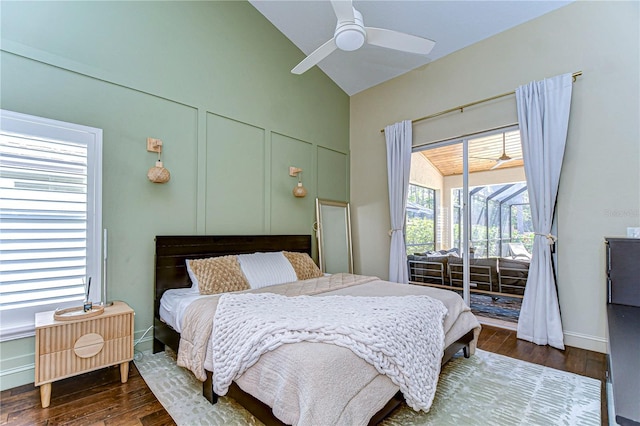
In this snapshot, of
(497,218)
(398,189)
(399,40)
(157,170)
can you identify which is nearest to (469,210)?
(497,218)

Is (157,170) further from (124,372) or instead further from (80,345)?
(124,372)

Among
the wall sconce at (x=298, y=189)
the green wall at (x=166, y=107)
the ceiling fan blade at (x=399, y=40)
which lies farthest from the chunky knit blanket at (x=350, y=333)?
the wall sconce at (x=298, y=189)

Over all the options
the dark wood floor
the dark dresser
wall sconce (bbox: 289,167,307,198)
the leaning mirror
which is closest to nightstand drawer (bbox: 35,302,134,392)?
the dark wood floor

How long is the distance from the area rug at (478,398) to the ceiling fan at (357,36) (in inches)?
106

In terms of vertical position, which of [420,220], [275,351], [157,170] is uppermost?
[157,170]

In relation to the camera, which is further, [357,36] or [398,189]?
[398,189]

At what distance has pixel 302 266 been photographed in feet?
12.0

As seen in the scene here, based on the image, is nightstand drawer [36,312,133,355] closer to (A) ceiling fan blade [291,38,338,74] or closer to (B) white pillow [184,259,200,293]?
(B) white pillow [184,259,200,293]

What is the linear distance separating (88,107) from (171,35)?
3.76 ft

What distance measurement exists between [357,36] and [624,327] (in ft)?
8.74

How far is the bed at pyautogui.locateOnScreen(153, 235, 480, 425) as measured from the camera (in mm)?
1524

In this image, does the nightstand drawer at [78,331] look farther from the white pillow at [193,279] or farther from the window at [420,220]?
the window at [420,220]

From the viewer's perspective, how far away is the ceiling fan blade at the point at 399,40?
246cm

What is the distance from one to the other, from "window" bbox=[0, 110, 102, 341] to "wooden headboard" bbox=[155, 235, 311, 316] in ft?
1.63
